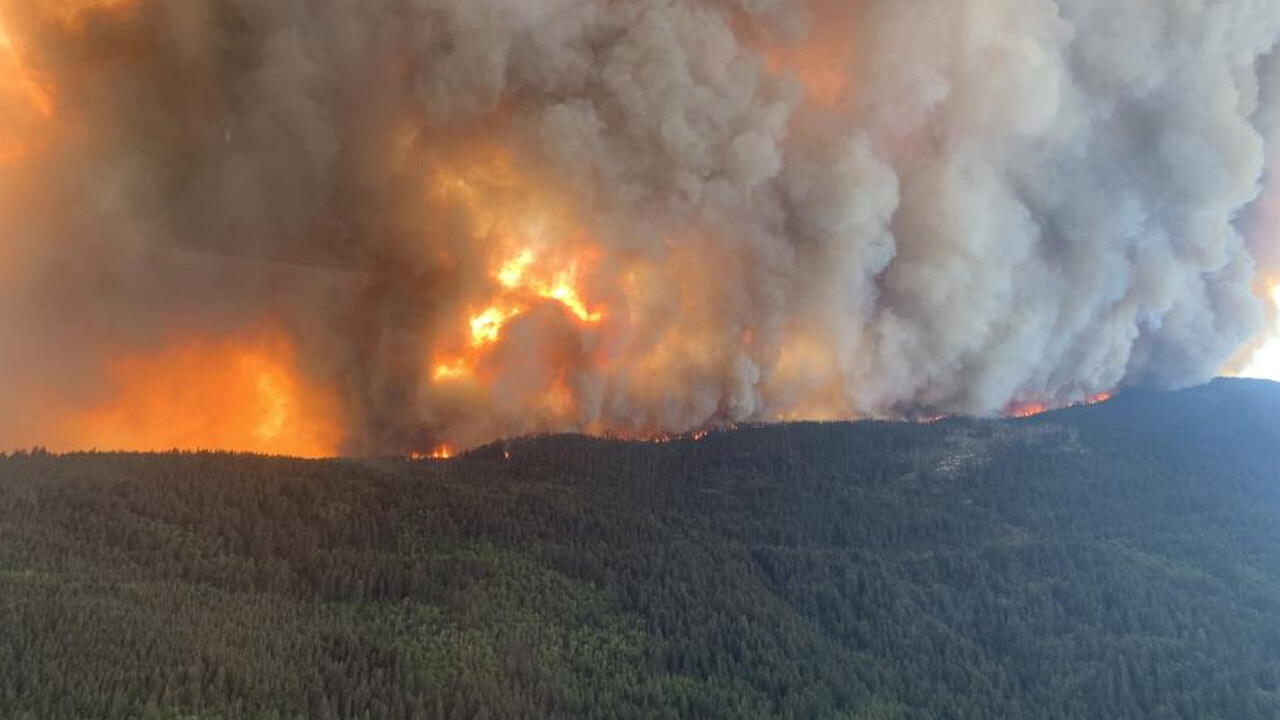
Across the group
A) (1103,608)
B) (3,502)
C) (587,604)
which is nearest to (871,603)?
(1103,608)

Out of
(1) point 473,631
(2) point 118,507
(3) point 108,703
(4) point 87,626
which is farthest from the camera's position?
(2) point 118,507

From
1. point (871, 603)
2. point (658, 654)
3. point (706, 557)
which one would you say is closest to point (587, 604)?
point (658, 654)

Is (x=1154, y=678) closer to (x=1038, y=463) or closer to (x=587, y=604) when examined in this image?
(x=587, y=604)

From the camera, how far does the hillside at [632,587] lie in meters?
41.8

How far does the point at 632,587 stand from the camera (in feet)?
189

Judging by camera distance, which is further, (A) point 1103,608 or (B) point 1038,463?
(B) point 1038,463

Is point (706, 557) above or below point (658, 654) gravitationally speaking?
above

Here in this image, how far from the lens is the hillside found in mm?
41812

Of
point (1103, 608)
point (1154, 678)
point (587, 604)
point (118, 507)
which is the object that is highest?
point (118, 507)

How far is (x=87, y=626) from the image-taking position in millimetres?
40094

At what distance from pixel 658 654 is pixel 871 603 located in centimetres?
1898

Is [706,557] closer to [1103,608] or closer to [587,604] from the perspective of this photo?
[587,604]

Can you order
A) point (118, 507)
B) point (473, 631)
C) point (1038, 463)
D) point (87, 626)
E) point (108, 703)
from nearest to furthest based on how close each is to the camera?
point (108, 703)
point (87, 626)
point (473, 631)
point (118, 507)
point (1038, 463)

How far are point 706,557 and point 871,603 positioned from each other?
→ 11109 millimetres
